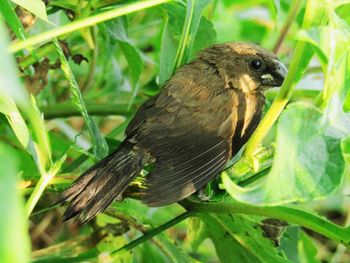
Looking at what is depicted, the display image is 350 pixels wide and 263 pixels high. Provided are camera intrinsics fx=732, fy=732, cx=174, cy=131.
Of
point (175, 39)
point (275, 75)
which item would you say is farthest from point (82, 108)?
point (275, 75)

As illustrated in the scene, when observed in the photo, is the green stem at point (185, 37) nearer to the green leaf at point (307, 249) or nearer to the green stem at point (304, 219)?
the green stem at point (304, 219)

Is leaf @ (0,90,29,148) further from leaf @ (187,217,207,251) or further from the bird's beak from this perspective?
the bird's beak

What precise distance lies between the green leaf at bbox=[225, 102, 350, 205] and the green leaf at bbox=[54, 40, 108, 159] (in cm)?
91

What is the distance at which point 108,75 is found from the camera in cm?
359

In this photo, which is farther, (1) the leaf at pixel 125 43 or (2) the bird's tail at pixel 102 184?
(1) the leaf at pixel 125 43

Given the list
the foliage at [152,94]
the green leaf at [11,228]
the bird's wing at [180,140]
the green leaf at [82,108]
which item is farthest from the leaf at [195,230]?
the green leaf at [11,228]

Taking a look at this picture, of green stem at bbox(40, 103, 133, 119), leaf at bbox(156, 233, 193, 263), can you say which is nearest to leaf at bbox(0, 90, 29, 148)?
leaf at bbox(156, 233, 193, 263)

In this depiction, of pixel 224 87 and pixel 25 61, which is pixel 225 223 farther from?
pixel 25 61

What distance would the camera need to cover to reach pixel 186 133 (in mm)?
2770

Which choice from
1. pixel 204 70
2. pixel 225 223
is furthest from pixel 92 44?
pixel 225 223

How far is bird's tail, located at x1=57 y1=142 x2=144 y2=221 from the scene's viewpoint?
91.6 inches

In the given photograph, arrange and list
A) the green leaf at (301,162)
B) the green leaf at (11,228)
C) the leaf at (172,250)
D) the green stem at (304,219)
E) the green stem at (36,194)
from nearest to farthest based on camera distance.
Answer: the green leaf at (11,228), the green leaf at (301,162), the green stem at (36,194), the green stem at (304,219), the leaf at (172,250)

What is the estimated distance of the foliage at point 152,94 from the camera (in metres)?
1.47

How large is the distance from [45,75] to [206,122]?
0.66m
